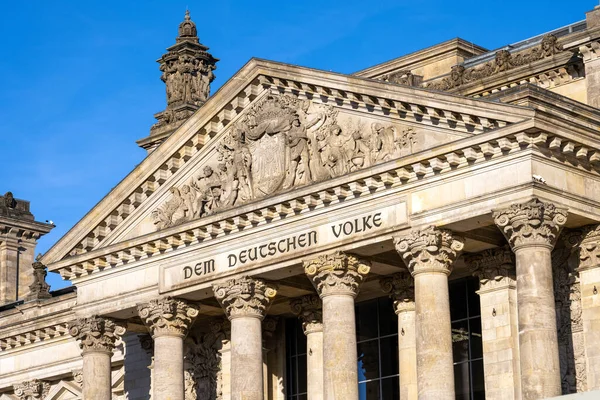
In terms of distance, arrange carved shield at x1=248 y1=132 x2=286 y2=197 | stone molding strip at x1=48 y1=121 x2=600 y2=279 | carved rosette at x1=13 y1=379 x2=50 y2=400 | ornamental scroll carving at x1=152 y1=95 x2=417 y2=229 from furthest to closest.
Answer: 1. carved rosette at x1=13 y1=379 x2=50 y2=400
2. carved shield at x1=248 y1=132 x2=286 y2=197
3. ornamental scroll carving at x1=152 y1=95 x2=417 y2=229
4. stone molding strip at x1=48 y1=121 x2=600 y2=279

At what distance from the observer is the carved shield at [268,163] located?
162 feet

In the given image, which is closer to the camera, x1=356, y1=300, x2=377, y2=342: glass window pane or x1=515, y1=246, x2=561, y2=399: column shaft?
x1=515, y1=246, x2=561, y2=399: column shaft

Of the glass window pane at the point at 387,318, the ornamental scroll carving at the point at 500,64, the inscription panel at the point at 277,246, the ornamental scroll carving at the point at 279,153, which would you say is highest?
the ornamental scroll carving at the point at 500,64

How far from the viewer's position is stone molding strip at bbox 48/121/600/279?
43.7m

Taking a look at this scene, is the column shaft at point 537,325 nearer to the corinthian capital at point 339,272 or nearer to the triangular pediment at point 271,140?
the triangular pediment at point 271,140

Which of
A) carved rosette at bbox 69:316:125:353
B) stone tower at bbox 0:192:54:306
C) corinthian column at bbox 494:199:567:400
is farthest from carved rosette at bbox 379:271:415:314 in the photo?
stone tower at bbox 0:192:54:306

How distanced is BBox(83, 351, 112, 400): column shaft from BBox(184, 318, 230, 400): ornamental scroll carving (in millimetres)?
2872

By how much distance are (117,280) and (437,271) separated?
1290 cm

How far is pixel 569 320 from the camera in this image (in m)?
45.6

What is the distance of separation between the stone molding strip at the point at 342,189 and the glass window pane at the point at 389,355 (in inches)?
228

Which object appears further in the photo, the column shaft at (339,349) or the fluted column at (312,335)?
the fluted column at (312,335)

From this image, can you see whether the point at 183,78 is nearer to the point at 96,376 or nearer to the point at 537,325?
the point at 96,376

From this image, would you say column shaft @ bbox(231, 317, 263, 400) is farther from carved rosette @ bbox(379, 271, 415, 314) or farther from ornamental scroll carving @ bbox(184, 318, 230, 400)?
ornamental scroll carving @ bbox(184, 318, 230, 400)

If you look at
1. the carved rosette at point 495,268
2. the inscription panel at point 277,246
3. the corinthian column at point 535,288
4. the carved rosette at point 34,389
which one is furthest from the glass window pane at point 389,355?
the carved rosette at point 34,389
